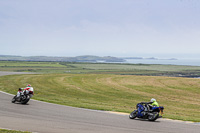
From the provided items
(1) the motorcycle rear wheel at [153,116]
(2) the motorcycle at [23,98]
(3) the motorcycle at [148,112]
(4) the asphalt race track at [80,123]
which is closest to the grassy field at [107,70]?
(2) the motorcycle at [23,98]

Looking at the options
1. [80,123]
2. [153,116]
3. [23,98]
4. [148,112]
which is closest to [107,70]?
[23,98]

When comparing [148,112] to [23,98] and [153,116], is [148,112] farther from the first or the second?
[23,98]

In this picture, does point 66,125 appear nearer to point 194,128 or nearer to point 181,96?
point 194,128

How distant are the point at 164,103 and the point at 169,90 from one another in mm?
9131

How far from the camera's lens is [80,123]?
1463cm

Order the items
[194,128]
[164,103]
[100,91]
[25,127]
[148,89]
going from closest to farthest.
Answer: [25,127] < [194,128] < [164,103] < [100,91] < [148,89]

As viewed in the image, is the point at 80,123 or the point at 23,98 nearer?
the point at 80,123

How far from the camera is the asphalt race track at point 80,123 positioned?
517 inches

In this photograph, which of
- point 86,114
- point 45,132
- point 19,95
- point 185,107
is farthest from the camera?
point 185,107

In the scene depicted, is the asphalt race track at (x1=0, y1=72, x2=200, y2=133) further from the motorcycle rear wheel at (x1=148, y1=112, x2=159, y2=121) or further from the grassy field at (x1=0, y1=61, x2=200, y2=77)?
the grassy field at (x1=0, y1=61, x2=200, y2=77)

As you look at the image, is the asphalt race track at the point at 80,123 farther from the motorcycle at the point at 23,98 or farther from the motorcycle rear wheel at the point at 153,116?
the motorcycle at the point at 23,98

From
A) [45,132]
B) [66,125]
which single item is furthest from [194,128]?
[45,132]

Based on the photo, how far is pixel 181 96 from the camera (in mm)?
31203

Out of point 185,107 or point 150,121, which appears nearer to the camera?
point 150,121
